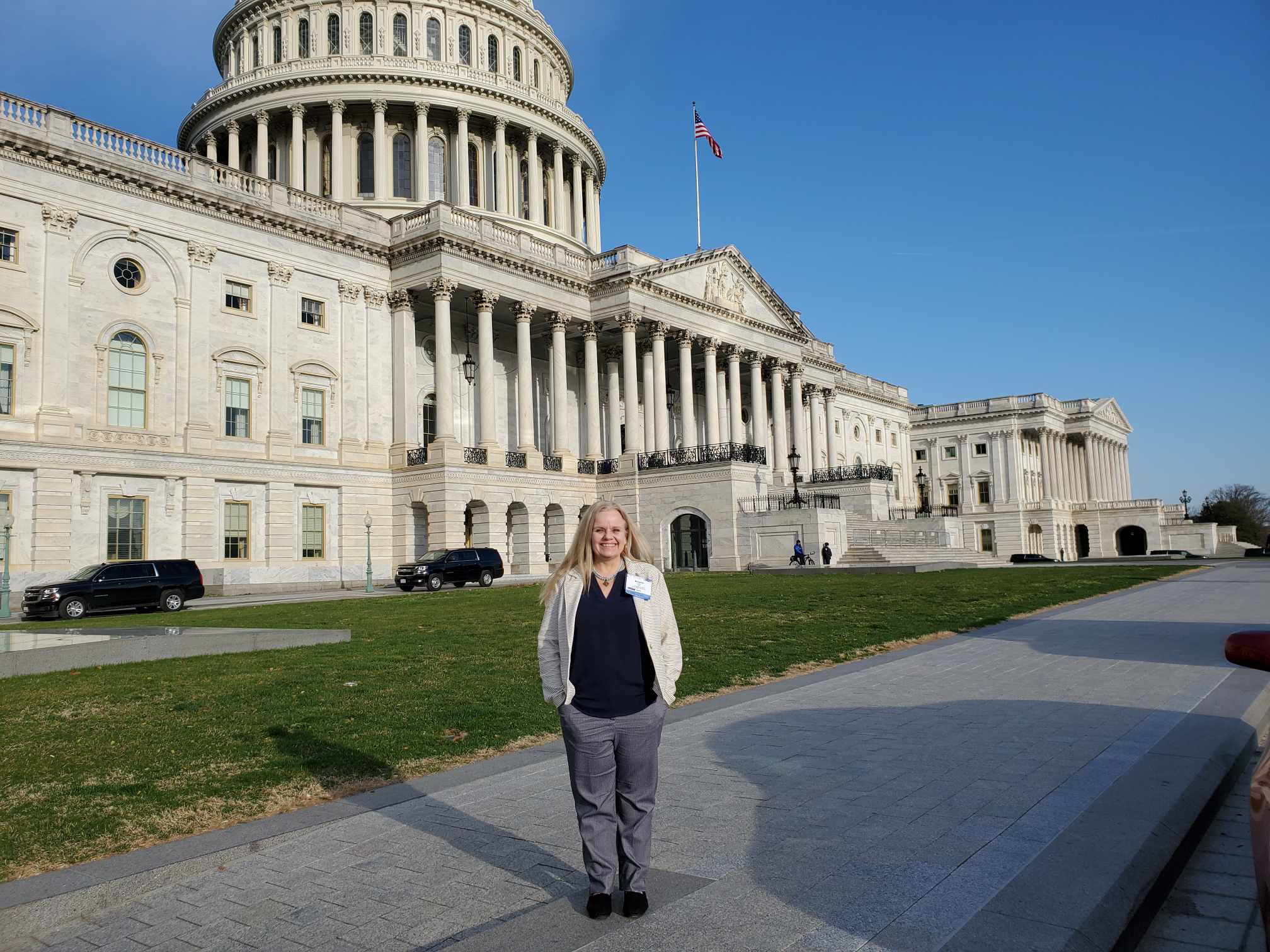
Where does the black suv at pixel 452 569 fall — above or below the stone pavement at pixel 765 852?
above

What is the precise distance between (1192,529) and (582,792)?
359ft

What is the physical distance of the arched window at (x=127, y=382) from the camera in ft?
120

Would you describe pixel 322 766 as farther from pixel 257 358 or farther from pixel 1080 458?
pixel 1080 458

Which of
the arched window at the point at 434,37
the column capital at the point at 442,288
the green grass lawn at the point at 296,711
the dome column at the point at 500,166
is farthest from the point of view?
the arched window at the point at 434,37

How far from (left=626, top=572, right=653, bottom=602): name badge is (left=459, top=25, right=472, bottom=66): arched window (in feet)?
221

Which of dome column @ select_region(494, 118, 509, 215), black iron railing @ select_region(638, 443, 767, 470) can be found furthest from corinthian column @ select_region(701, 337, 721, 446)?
dome column @ select_region(494, 118, 509, 215)

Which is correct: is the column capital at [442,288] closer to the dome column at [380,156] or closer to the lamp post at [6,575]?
the dome column at [380,156]

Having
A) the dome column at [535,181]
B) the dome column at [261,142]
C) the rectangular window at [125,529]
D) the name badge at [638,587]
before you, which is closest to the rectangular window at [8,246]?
the rectangular window at [125,529]

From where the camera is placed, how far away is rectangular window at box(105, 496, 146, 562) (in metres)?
35.6

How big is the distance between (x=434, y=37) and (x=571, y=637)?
67.7 metres

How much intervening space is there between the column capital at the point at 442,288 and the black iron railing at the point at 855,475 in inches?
1118

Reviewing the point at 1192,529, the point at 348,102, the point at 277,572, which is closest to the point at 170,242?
the point at 277,572

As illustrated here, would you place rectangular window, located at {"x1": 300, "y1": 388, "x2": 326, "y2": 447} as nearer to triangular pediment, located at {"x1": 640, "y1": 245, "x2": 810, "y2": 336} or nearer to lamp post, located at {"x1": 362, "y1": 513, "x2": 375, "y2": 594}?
lamp post, located at {"x1": 362, "y1": 513, "x2": 375, "y2": 594}

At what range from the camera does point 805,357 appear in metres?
75.3
